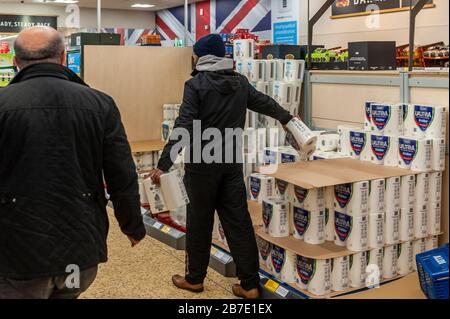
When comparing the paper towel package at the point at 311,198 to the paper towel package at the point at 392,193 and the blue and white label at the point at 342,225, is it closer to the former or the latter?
the blue and white label at the point at 342,225

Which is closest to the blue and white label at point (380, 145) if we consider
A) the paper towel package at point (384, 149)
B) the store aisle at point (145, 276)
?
the paper towel package at point (384, 149)

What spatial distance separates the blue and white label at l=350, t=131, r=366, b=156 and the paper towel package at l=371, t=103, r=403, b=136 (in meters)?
0.11

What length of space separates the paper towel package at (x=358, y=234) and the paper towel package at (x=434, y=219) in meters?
0.52

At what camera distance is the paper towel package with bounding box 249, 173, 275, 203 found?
440cm

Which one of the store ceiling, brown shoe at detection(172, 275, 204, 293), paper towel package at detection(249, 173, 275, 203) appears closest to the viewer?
brown shoe at detection(172, 275, 204, 293)

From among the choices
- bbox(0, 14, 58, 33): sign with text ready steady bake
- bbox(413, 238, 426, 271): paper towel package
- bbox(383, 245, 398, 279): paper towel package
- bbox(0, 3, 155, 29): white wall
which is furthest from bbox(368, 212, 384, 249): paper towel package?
bbox(0, 3, 155, 29): white wall

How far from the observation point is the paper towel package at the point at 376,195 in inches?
139

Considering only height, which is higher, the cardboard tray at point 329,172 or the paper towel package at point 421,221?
the cardboard tray at point 329,172

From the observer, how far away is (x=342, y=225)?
358cm

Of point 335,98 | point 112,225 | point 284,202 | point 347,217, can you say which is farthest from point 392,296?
point 112,225

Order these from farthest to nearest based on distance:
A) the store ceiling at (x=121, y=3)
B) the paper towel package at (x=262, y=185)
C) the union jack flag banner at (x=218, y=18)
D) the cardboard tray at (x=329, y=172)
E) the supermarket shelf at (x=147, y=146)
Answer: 1. the store ceiling at (x=121, y=3)
2. the union jack flag banner at (x=218, y=18)
3. the supermarket shelf at (x=147, y=146)
4. the paper towel package at (x=262, y=185)
5. the cardboard tray at (x=329, y=172)

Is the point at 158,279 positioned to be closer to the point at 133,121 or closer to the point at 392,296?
the point at 392,296

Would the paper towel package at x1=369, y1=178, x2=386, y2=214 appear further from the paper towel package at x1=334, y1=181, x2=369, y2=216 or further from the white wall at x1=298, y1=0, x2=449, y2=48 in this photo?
the white wall at x1=298, y1=0, x2=449, y2=48

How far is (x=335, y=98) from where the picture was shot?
15.0 feet
